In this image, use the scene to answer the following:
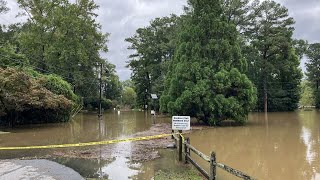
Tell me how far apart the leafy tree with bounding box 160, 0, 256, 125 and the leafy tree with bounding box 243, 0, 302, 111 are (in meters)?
19.4

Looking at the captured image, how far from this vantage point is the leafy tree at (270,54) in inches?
1734

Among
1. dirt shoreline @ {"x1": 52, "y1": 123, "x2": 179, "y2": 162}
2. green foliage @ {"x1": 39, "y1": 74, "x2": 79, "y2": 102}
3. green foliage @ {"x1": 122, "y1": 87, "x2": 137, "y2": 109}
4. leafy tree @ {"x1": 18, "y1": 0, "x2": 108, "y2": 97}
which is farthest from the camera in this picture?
green foliage @ {"x1": 122, "y1": 87, "x2": 137, "y2": 109}

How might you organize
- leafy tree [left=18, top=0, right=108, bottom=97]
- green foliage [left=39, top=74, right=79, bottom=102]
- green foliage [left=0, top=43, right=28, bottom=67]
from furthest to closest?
leafy tree [left=18, top=0, right=108, bottom=97], green foliage [left=39, top=74, right=79, bottom=102], green foliage [left=0, top=43, right=28, bottom=67]

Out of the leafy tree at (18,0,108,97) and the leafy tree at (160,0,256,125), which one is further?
the leafy tree at (18,0,108,97)

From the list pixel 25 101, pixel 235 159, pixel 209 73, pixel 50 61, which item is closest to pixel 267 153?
pixel 235 159

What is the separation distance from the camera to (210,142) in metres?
16.4

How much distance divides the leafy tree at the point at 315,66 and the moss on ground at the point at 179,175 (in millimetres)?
51529

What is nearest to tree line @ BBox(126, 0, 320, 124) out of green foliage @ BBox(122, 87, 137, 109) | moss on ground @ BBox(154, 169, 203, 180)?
moss on ground @ BBox(154, 169, 203, 180)

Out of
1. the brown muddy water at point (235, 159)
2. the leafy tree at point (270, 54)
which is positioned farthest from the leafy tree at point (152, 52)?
the brown muddy water at point (235, 159)

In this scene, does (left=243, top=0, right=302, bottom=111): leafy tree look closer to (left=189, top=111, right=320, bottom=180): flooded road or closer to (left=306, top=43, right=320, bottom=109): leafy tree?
(left=306, top=43, right=320, bottom=109): leafy tree

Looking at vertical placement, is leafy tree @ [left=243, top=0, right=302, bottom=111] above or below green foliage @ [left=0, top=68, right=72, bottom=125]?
above

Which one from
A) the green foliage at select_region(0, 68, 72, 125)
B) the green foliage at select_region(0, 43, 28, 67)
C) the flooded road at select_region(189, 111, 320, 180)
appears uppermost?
the green foliage at select_region(0, 43, 28, 67)

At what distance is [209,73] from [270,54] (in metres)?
24.1

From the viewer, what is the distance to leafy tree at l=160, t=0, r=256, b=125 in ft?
78.1
